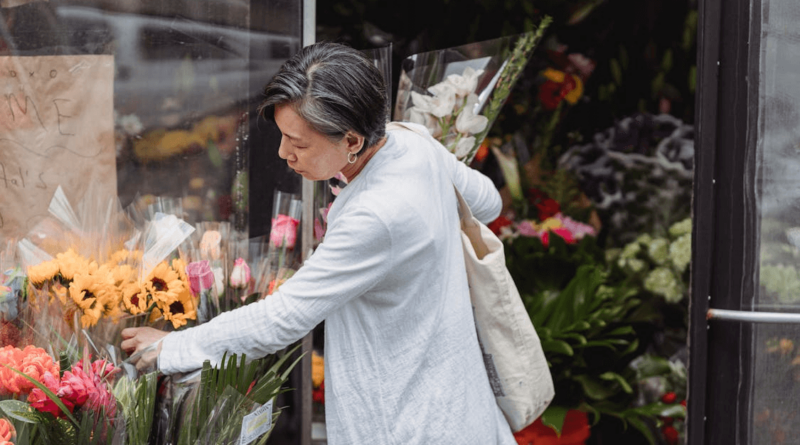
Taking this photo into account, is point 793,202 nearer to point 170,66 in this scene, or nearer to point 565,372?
point 565,372

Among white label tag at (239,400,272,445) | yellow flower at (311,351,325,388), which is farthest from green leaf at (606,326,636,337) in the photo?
white label tag at (239,400,272,445)

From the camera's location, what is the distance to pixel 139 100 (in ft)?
6.68

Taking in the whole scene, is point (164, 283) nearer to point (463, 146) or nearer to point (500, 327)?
point (500, 327)

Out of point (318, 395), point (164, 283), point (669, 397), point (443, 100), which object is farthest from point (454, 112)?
point (669, 397)

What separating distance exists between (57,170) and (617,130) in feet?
6.73

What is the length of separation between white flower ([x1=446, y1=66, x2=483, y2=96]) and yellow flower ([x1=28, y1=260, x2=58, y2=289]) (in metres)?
1.26

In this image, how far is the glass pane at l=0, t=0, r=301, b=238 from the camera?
1.82 m

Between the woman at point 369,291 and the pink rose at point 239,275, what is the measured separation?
0.35m

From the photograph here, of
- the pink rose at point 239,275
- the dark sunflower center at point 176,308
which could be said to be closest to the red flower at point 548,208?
the pink rose at point 239,275

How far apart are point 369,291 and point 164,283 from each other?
468mm

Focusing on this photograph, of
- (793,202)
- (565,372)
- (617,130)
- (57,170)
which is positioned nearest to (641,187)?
(617,130)

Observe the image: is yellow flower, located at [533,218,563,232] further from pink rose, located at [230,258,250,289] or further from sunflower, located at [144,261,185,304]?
sunflower, located at [144,261,185,304]

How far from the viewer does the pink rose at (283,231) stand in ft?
6.92

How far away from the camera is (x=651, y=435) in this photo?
2650mm
